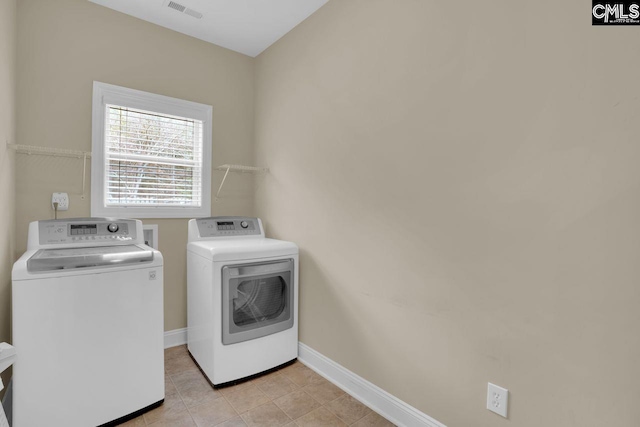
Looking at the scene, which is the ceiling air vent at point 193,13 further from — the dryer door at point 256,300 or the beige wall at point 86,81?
the dryer door at point 256,300

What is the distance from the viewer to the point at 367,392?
191 cm

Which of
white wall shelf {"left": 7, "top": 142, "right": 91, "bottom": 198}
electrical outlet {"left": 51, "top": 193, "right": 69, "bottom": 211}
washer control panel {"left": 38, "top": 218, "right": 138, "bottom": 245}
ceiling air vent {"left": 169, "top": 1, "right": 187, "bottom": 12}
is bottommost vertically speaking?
washer control panel {"left": 38, "top": 218, "right": 138, "bottom": 245}

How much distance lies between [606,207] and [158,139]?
9.29ft

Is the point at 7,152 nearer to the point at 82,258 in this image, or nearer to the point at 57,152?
the point at 57,152

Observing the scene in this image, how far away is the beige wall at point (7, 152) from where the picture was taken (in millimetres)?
1674

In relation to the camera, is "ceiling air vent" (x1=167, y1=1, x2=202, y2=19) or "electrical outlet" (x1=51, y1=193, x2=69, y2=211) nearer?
"electrical outlet" (x1=51, y1=193, x2=69, y2=211)

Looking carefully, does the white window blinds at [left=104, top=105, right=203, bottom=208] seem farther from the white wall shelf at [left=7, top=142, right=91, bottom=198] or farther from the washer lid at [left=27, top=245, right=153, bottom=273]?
the washer lid at [left=27, top=245, right=153, bottom=273]

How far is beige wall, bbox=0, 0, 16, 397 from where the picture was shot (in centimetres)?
167

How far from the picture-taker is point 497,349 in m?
1.35

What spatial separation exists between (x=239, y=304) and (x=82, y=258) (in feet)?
3.07

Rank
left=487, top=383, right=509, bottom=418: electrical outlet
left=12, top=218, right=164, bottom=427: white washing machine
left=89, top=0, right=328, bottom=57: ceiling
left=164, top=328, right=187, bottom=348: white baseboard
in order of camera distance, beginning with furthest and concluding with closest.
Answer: left=164, top=328, right=187, bottom=348: white baseboard
left=89, top=0, right=328, bottom=57: ceiling
left=12, top=218, right=164, bottom=427: white washing machine
left=487, top=383, right=509, bottom=418: electrical outlet

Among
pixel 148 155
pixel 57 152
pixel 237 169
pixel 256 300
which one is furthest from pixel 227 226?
pixel 57 152

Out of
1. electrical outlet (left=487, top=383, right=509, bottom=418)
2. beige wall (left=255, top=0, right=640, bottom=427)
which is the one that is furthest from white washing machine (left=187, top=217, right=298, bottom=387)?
electrical outlet (left=487, top=383, right=509, bottom=418)

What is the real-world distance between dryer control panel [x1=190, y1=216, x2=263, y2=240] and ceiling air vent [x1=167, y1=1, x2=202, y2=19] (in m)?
1.55
